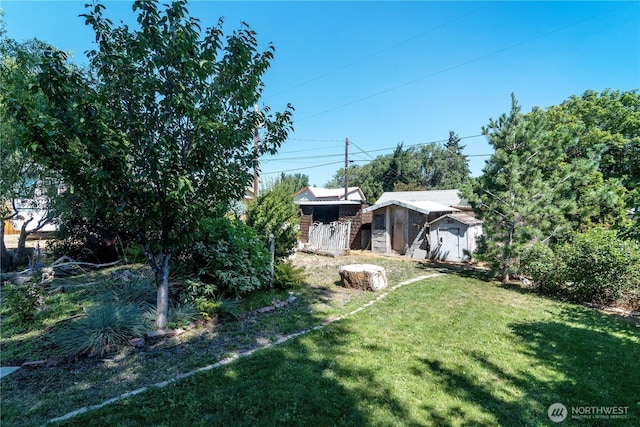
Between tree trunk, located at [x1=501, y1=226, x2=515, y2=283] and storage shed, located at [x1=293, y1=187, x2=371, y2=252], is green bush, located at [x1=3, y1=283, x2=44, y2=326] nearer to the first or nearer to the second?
storage shed, located at [x1=293, y1=187, x2=371, y2=252]

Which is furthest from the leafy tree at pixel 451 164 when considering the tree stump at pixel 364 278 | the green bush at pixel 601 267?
the tree stump at pixel 364 278

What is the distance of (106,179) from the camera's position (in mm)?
3400

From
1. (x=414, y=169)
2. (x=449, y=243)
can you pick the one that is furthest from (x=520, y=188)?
(x=414, y=169)

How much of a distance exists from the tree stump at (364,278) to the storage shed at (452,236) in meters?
6.44

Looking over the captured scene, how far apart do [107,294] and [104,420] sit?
361 cm

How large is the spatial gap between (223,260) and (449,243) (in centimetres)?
1064

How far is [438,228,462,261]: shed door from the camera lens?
41.4 ft

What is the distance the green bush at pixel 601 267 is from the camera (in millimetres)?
6285

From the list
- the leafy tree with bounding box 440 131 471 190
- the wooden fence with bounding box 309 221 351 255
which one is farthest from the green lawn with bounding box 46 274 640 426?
the leafy tree with bounding box 440 131 471 190

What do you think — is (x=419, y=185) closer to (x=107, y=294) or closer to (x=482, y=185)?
(x=482, y=185)

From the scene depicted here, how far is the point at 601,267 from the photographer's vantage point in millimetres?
6562

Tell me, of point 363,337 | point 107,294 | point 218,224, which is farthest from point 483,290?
point 107,294

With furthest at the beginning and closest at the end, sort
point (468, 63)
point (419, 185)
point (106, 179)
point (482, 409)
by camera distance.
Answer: point (419, 185) < point (468, 63) < point (106, 179) < point (482, 409)

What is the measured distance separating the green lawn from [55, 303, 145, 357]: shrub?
1392 millimetres
